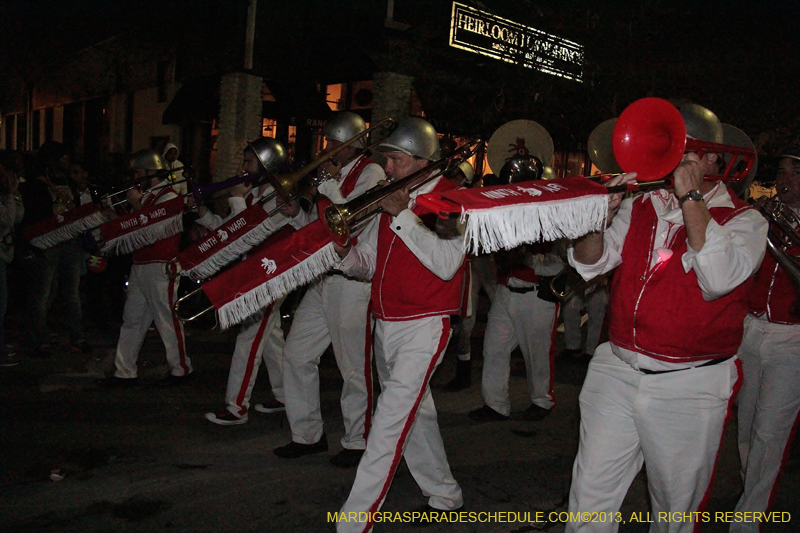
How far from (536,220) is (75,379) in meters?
5.48

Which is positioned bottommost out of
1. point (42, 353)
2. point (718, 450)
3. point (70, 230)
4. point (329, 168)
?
point (42, 353)

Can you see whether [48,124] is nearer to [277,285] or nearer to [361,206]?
[277,285]

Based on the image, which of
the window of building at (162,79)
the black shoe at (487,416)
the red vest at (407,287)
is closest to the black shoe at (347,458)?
the red vest at (407,287)

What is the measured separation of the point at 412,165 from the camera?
3.79 meters

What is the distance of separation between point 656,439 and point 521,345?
3.13m

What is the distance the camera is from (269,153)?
5.67m

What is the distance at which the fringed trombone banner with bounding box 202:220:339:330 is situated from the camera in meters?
3.67

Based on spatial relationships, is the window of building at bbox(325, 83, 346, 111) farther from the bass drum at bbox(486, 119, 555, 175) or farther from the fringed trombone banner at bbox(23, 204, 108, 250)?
the bass drum at bbox(486, 119, 555, 175)

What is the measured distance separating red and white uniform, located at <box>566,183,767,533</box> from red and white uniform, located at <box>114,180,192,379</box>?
4.42 meters

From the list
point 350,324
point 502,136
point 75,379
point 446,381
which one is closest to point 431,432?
point 350,324

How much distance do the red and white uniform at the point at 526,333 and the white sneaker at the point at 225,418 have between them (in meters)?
2.15

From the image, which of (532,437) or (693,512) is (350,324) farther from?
(693,512)

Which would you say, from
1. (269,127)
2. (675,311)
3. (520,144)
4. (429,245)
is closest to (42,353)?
(520,144)

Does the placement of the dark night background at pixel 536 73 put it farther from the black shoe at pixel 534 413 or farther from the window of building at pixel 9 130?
the window of building at pixel 9 130
